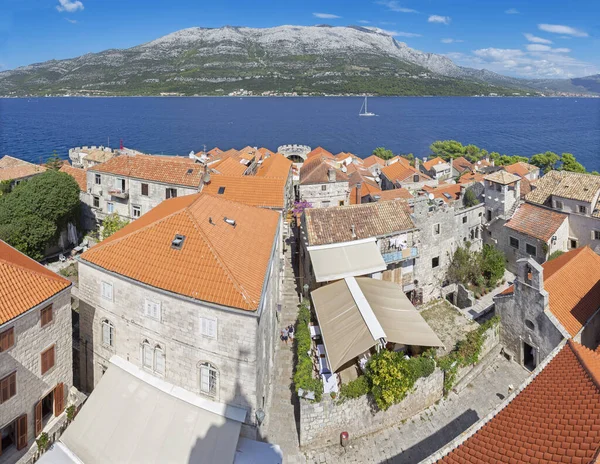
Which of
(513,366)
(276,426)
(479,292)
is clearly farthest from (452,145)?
(276,426)

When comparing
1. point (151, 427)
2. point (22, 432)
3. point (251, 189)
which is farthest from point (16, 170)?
point (151, 427)

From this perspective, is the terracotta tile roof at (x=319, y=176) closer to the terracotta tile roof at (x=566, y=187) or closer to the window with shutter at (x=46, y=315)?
the terracotta tile roof at (x=566, y=187)

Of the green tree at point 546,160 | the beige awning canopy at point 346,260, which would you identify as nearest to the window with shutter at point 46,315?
the beige awning canopy at point 346,260

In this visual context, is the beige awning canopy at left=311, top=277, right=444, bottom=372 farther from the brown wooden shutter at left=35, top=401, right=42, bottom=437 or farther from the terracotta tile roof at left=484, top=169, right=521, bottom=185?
the terracotta tile roof at left=484, top=169, right=521, bottom=185

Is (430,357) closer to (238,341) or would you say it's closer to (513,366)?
(513,366)

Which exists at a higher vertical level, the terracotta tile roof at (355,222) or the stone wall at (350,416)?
the terracotta tile roof at (355,222)
